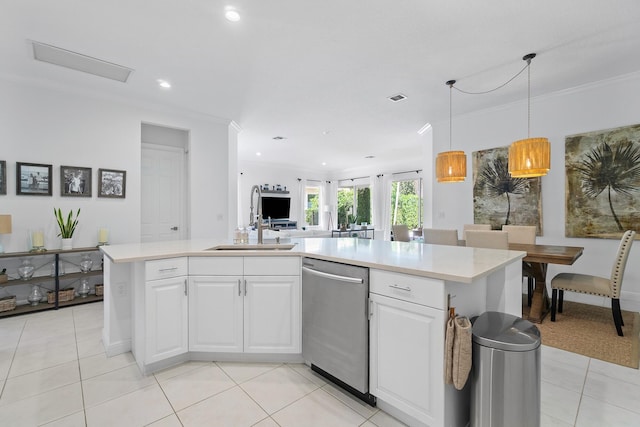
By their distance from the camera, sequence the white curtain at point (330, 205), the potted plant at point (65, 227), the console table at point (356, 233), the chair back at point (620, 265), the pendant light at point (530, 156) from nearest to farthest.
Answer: the chair back at point (620, 265) → the pendant light at point (530, 156) → the potted plant at point (65, 227) → the console table at point (356, 233) → the white curtain at point (330, 205)

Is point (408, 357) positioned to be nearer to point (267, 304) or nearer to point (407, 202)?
point (267, 304)

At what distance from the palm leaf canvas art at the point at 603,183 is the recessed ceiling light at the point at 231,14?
4.15 m

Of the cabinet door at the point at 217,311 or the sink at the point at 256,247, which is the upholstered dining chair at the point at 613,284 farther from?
the cabinet door at the point at 217,311

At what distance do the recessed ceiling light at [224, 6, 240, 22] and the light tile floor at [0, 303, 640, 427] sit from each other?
8.94 ft

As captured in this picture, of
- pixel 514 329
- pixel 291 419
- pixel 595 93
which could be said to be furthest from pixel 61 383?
pixel 595 93

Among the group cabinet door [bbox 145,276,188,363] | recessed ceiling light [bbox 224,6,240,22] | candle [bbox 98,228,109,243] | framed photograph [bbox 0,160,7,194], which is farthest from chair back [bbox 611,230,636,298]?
framed photograph [bbox 0,160,7,194]

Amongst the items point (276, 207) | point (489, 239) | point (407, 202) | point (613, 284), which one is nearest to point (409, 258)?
point (489, 239)

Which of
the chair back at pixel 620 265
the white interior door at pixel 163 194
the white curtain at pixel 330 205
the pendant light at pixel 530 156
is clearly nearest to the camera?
the chair back at pixel 620 265

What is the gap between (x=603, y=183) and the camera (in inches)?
136

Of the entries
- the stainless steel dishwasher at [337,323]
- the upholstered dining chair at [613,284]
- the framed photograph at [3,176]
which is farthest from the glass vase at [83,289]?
the upholstered dining chair at [613,284]

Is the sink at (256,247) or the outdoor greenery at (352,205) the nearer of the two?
the sink at (256,247)

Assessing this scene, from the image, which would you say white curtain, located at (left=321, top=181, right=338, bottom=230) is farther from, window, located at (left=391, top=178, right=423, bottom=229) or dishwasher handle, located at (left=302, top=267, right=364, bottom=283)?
dishwasher handle, located at (left=302, top=267, right=364, bottom=283)

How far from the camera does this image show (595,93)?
11.5 feet

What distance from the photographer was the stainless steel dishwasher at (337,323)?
66.2 inches
